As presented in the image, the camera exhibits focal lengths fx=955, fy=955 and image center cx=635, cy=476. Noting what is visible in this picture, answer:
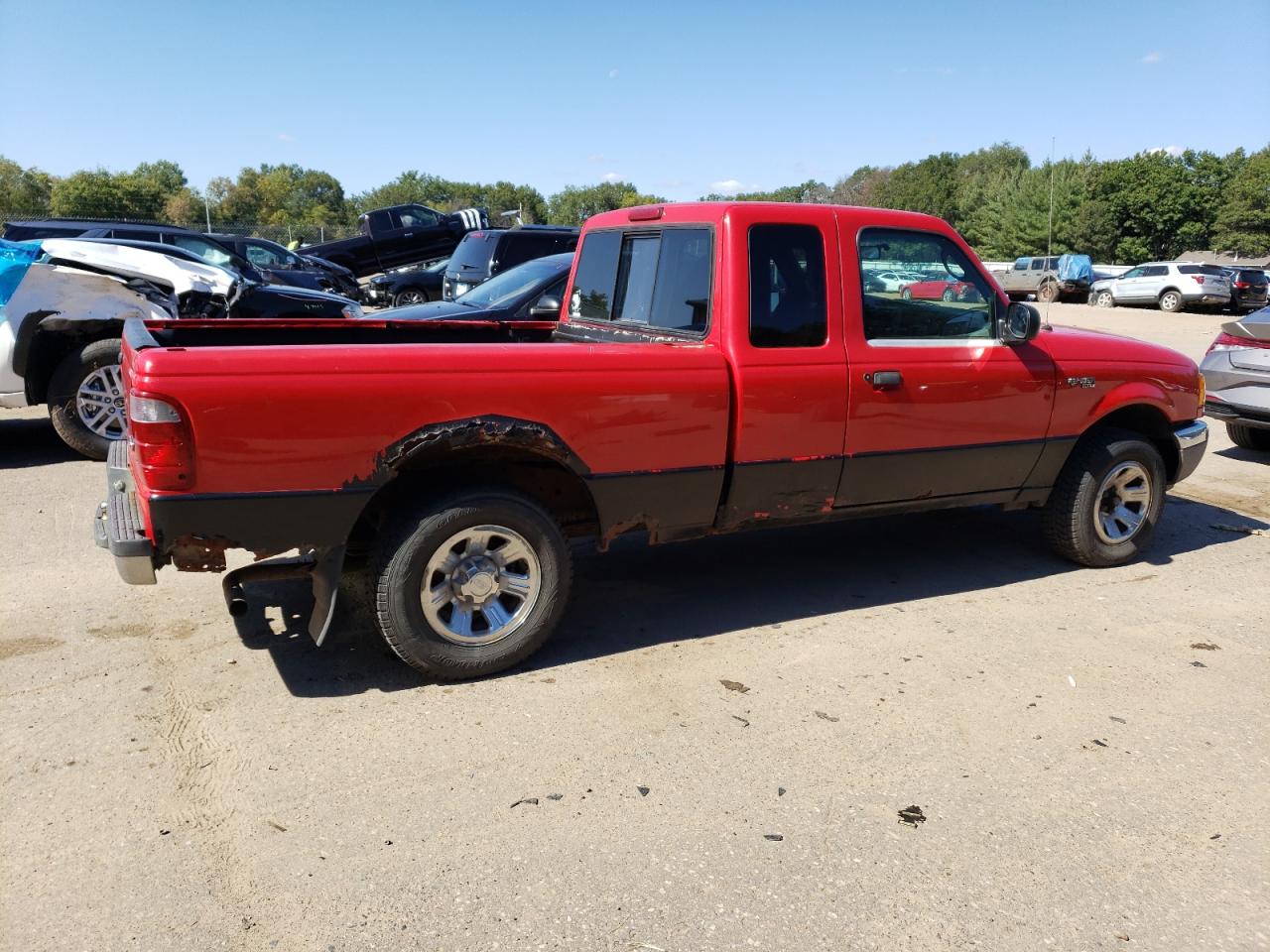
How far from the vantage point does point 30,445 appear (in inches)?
330

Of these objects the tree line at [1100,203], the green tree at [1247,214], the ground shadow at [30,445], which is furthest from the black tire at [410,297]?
the green tree at [1247,214]

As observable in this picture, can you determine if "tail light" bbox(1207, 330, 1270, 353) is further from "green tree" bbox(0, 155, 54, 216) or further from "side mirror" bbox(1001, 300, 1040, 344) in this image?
"green tree" bbox(0, 155, 54, 216)

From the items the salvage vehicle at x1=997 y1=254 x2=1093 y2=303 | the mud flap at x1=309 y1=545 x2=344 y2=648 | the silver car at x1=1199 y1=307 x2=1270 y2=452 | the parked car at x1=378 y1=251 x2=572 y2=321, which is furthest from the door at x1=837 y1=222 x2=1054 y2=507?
the salvage vehicle at x1=997 y1=254 x2=1093 y2=303

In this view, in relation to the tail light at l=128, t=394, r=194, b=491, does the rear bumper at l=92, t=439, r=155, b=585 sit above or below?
below

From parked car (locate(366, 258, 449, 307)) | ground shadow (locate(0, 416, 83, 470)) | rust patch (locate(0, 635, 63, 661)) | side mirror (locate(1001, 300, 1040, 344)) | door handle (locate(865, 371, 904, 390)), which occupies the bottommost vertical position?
ground shadow (locate(0, 416, 83, 470))

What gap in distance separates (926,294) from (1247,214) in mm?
71702

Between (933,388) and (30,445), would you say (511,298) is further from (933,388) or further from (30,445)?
(933,388)

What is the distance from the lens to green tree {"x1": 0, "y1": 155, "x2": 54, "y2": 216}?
61625mm

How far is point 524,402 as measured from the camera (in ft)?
12.4

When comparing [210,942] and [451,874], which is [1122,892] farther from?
[210,942]

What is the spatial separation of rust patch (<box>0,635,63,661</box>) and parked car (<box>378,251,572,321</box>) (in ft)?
15.4

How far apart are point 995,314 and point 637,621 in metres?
2.42

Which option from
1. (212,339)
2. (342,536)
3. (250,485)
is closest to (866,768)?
(342,536)

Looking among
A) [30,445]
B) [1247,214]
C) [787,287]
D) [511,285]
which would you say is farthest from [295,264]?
[1247,214]
